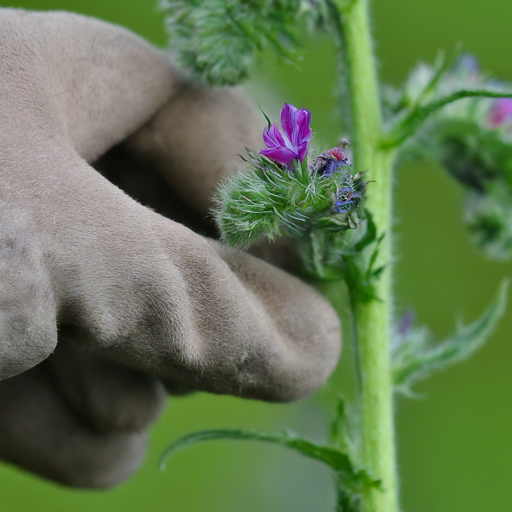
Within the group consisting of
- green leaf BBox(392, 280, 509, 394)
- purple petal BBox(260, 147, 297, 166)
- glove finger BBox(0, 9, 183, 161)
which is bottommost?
green leaf BBox(392, 280, 509, 394)

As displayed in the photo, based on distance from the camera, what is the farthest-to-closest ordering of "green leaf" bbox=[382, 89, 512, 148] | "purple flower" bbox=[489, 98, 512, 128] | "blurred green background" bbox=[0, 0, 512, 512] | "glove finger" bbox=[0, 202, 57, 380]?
1. "blurred green background" bbox=[0, 0, 512, 512]
2. "purple flower" bbox=[489, 98, 512, 128]
3. "green leaf" bbox=[382, 89, 512, 148]
4. "glove finger" bbox=[0, 202, 57, 380]

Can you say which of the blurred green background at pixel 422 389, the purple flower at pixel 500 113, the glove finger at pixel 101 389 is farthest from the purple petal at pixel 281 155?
the blurred green background at pixel 422 389

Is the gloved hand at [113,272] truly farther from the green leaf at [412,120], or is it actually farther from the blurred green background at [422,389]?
the blurred green background at [422,389]

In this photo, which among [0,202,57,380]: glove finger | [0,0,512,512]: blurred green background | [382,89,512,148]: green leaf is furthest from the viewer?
[0,0,512,512]: blurred green background

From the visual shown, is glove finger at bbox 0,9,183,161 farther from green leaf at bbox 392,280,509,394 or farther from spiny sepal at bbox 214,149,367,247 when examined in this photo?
green leaf at bbox 392,280,509,394

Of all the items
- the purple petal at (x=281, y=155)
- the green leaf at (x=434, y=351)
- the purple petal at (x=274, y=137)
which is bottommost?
the green leaf at (x=434, y=351)

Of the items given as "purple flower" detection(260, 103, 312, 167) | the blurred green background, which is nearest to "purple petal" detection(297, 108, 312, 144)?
"purple flower" detection(260, 103, 312, 167)

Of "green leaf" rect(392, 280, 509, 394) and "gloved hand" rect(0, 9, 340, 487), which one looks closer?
"gloved hand" rect(0, 9, 340, 487)

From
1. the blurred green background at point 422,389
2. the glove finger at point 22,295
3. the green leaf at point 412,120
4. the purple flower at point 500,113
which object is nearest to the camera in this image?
the glove finger at point 22,295
